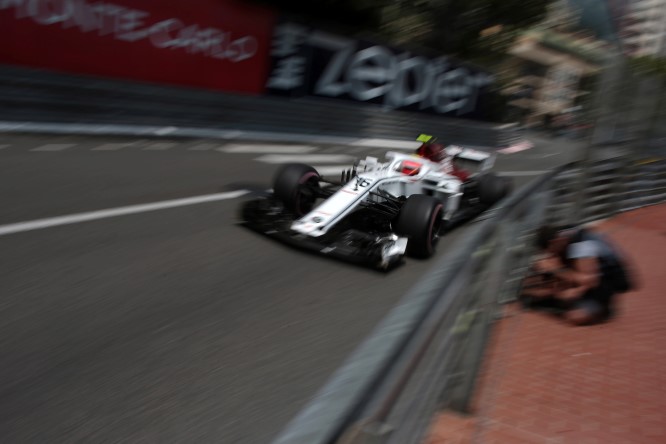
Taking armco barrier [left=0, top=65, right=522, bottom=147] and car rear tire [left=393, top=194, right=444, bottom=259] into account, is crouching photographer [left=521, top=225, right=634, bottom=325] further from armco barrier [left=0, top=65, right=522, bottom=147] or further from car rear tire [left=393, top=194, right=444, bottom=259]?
armco barrier [left=0, top=65, right=522, bottom=147]

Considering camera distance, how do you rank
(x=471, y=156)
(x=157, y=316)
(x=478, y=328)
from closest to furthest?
(x=478, y=328), (x=157, y=316), (x=471, y=156)

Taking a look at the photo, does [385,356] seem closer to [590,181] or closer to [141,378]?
[141,378]

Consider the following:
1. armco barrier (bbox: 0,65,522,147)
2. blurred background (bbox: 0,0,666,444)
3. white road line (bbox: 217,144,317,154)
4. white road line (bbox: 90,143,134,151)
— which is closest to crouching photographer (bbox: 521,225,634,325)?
blurred background (bbox: 0,0,666,444)

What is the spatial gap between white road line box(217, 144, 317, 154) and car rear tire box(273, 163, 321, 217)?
4.88 m

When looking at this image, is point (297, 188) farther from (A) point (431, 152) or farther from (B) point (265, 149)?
(B) point (265, 149)

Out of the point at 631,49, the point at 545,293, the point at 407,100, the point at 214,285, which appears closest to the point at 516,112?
the point at 407,100

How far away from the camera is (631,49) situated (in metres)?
7.91

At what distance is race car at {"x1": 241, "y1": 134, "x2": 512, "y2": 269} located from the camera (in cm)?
535

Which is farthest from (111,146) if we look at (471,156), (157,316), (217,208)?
(157,316)

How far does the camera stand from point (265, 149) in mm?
11906

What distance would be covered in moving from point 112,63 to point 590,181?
8.22 metres

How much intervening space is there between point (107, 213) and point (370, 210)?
2.59 m

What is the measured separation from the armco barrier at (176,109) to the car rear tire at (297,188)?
5043mm

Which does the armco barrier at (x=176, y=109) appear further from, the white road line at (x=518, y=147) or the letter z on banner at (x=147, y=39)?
the white road line at (x=518, y=147)
